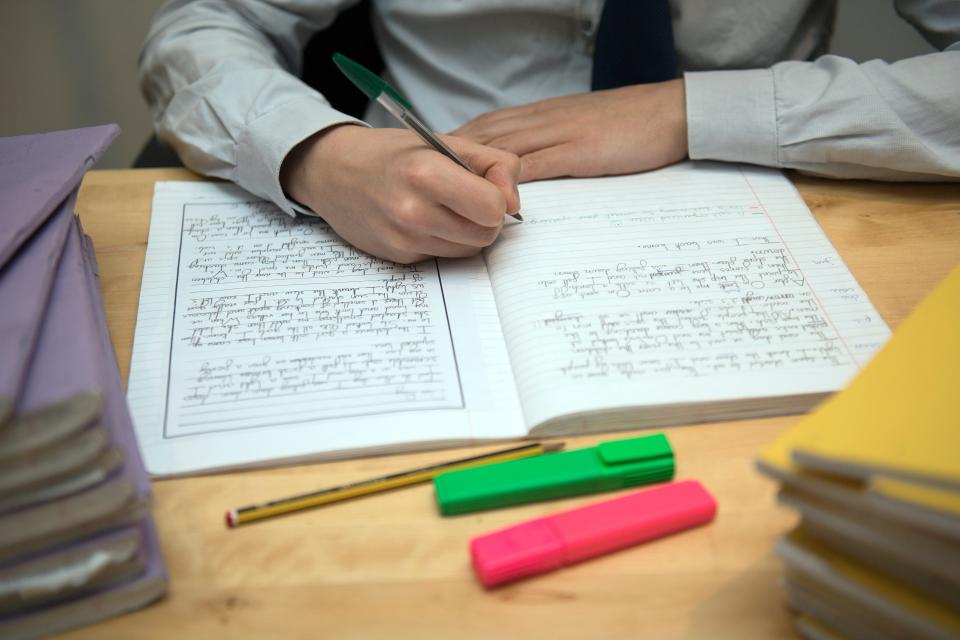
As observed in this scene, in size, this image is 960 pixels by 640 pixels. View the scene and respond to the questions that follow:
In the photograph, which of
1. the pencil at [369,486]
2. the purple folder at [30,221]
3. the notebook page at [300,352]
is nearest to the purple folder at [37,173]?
the purple folder at [30,221]

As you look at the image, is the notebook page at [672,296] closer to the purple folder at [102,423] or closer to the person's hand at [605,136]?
the person's hand at [605,136]

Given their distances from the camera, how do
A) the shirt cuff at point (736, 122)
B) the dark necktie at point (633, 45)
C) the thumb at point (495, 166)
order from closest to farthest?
the thumb at point (495, 166), the shirt cuff at point (736, 122), the dark necktie at point (633, 45)

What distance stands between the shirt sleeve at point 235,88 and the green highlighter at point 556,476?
14.6 inches

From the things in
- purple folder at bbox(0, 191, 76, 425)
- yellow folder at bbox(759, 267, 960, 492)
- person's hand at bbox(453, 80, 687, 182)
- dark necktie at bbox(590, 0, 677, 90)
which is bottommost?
purple folder at bbox(0, 191, 76, 425)

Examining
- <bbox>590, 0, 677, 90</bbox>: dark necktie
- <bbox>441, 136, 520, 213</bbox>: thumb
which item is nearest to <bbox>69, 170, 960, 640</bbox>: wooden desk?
<bbox>441, 136, 520, 213</bbox>: thumb

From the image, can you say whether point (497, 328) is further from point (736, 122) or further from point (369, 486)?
point (736, 122)

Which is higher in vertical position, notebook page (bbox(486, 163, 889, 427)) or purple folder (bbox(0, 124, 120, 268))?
notebook page (bbox(486, 163, 889, 427))

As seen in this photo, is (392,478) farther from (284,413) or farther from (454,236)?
(454,236)

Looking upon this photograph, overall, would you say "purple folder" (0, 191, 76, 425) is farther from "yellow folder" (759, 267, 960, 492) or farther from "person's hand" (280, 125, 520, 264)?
"yellow folder" (759, 267, 960, 492)

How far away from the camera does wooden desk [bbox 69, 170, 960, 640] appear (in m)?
0.43

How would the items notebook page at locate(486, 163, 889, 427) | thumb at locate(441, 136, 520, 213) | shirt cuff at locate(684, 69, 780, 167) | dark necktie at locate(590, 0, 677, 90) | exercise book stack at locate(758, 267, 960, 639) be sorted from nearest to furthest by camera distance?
exercise book stack at locate(758, 267, 960, 639), notebook page at locate(486, 163, 889, 427), thumb at locate(441, 136, 520, 213), shirt cuff at locate(684, 69, 780, 167), dark necktie at locate(590, 0, 677, 90)

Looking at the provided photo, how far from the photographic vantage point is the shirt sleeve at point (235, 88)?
2.50 feet

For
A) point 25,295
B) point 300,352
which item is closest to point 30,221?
point 25,295

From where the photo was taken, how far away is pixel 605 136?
80 centimetres
